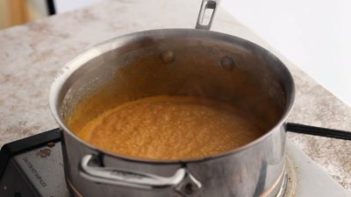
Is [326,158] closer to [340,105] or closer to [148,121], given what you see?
[340,105]

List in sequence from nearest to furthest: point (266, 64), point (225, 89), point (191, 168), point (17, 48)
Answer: point (191, 168) < point (266, 64) < point (225, 89) < point (17, 48)

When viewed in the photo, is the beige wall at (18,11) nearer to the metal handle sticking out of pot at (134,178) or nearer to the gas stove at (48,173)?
the gas stove at (48,173)

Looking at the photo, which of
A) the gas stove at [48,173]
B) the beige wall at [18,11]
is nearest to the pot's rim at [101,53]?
the gas stove at [48,173]

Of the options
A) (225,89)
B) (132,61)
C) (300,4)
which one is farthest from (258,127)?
(300,4)

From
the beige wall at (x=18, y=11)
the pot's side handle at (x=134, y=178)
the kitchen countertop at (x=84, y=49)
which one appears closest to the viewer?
the pot's side handle at (x=134, y=178)

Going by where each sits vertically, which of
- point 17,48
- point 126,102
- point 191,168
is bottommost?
point 17,48

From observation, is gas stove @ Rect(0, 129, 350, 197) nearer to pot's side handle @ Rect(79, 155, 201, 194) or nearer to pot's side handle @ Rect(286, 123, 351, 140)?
pot's side handle @ Rect(286, 123, 351, 140)

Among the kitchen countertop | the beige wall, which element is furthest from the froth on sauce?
the beige wall
